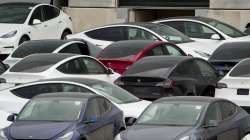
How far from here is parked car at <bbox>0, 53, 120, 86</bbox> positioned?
18.6m

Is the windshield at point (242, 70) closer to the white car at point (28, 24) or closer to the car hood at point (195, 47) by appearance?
the car hood at point (195, 47)

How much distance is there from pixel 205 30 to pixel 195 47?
2.03m

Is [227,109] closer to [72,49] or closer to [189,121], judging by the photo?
[189,121]

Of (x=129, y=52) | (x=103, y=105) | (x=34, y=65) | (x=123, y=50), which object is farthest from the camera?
(x=123, y=50)

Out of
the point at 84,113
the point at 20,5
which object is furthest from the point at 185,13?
the point at 84,113

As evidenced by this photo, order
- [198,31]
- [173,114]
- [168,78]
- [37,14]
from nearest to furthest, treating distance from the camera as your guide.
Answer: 1. [173,114]
2. [168,78]
3. [198,31]
4. [37,14]

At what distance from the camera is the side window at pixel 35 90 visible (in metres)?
16.8

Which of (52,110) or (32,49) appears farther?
(32,49)

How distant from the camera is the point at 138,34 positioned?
2427cm

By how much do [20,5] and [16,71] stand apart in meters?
8.52

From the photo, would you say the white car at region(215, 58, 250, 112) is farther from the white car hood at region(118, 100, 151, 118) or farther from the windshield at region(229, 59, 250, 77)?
the white car hood at region(118, 100, 151, 118)

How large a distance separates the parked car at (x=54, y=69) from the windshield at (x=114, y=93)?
210 cm

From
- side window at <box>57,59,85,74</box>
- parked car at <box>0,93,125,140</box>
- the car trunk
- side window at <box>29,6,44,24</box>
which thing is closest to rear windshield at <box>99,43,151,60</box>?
the car trunk

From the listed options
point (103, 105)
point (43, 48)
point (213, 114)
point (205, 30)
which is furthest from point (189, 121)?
point (205, 30)
